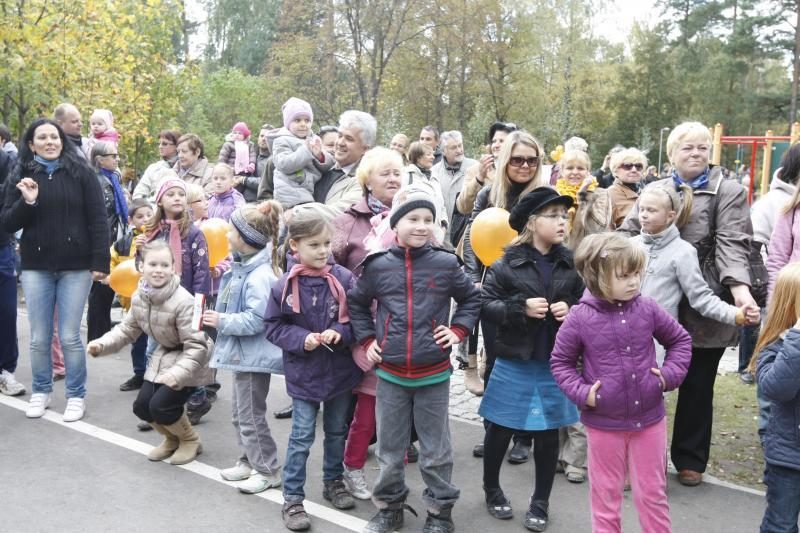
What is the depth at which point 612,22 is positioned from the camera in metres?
43.8

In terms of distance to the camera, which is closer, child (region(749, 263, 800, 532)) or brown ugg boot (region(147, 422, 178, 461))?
child (region(749, 263, 800, 532))

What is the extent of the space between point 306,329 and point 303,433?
595 mm

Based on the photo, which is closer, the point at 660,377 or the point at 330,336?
the point at 660,377

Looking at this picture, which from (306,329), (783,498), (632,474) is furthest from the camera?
(306,329)

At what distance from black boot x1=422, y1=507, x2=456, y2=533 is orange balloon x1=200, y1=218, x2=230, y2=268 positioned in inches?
114

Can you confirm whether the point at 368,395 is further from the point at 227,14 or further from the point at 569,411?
the point at 227,14

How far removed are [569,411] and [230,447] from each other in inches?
101

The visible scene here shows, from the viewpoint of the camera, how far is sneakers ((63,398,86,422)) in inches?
236

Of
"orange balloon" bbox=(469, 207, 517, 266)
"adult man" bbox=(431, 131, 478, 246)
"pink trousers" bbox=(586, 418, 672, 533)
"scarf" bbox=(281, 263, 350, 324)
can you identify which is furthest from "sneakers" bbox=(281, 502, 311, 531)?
"adult man" bbox=(431, 131, 478, 246)

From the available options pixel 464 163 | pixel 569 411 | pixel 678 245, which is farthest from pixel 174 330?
pixel 464 163

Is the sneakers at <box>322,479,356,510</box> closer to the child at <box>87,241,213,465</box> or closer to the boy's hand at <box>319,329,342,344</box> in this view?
the boy's hand at <box>319,329,342,344</box>

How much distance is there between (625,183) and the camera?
20.0 ft

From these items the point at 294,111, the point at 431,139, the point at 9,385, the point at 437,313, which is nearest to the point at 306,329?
the point at 437,313

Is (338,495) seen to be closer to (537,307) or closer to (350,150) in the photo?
(537,307)
